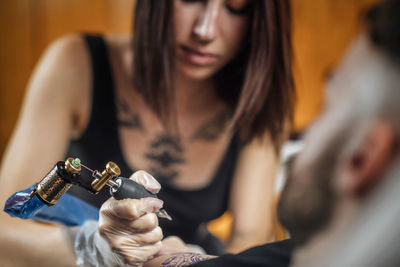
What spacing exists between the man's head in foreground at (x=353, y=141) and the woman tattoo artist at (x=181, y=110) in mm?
382

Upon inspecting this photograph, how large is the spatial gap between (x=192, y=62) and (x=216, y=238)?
1.54 ft

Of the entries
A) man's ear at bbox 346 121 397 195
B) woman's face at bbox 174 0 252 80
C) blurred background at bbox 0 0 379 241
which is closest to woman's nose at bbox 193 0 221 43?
woman's face at bbox 174 0 252 80

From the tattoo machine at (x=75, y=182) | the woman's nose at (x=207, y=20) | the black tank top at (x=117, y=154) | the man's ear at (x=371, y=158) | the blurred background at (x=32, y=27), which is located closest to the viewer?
the man's ear at (x=371, y=158)

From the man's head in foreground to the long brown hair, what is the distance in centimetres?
43

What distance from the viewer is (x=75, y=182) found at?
43cm

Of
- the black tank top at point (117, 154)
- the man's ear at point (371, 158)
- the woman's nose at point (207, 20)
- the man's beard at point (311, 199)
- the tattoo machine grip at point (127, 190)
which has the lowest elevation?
the black tank top at point (117, 154)

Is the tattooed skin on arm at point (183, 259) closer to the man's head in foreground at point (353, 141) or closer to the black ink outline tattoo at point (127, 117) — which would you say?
the man's head in foreground at point (353, 141)

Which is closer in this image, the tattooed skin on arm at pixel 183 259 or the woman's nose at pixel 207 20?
the tattooed skin on arm at pixel 183 259

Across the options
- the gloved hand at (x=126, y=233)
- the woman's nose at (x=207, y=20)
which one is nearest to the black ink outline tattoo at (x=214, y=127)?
the woman's nose at (x=207, y=20)

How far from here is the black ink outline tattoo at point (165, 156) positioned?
31.9 inches

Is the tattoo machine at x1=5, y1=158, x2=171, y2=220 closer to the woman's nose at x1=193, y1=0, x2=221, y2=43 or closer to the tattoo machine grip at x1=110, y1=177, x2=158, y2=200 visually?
the tattoo machine grip at x1=110, y1=177, x2=158, y2=200

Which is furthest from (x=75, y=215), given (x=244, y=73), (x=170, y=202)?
(x=244, y=73)

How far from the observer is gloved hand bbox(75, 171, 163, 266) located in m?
0.46

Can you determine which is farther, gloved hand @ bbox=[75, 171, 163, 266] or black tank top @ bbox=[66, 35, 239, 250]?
black tank top @ bbox=[66, 35, 239, 250]
